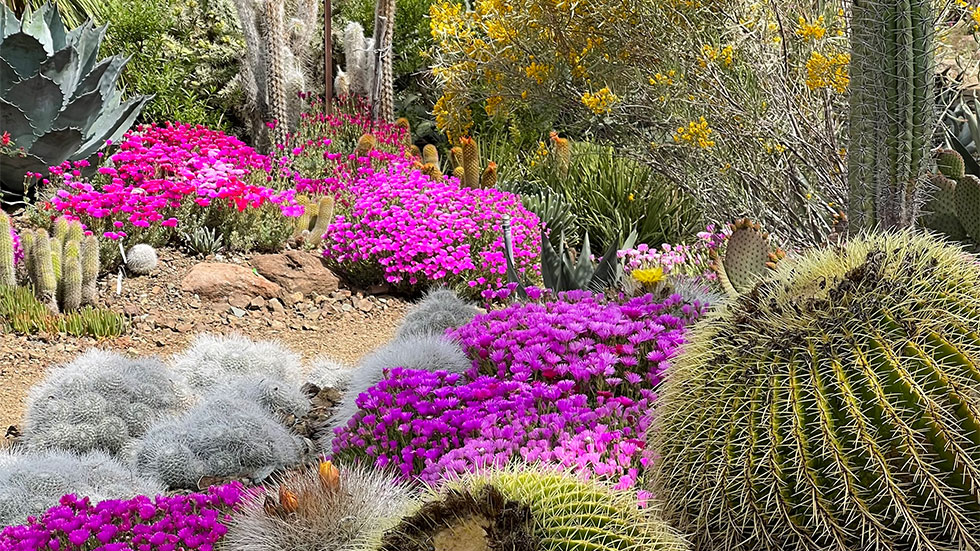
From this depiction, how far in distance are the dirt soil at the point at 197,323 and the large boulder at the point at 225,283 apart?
7 cm

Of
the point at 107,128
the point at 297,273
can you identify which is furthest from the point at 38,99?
the point at 297,273

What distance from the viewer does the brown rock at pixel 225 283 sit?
6676 mm

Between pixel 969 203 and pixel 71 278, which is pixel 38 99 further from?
pixel 969 203

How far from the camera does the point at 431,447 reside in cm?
299

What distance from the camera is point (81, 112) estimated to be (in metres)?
8.34

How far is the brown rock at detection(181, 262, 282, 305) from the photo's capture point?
263 inches

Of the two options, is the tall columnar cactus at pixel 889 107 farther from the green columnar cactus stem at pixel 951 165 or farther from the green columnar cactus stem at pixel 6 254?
the green columnar cactus stem at pixel 6 254

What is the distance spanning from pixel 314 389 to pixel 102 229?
11.2 feet

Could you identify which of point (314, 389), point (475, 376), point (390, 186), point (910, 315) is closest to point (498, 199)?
point (390, 186)

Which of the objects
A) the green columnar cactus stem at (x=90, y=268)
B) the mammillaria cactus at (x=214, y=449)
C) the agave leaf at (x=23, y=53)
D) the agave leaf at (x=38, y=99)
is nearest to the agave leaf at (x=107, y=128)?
the agave leaf at (x=38, y=99)

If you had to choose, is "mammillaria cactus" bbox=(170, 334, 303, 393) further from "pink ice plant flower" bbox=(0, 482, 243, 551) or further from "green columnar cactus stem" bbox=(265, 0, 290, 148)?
"green columnar cactus stem" bbox=(265, 0, 290, 148)

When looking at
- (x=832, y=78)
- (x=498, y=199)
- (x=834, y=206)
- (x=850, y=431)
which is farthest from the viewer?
(x=498, y=199)

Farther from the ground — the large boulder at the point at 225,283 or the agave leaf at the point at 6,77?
the agave leaf at the point at 6,77

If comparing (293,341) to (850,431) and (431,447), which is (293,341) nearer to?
(431,447)
